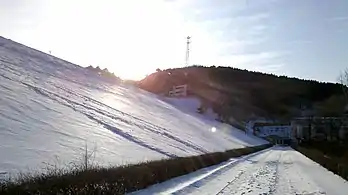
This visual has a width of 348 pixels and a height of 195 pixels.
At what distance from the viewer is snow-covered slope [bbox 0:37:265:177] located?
17.7m

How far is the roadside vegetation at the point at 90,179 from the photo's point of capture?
11336mm

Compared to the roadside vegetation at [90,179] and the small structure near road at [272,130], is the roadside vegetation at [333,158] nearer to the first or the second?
the roadside vegetation at [90,179]

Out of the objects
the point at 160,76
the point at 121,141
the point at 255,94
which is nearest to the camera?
the point at 121,141

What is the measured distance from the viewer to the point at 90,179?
1380cm

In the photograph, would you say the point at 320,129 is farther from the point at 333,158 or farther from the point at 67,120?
the point at 67,120

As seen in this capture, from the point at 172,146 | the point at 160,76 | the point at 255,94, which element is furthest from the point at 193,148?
the point at 255,94

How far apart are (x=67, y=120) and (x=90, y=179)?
11.1 meters

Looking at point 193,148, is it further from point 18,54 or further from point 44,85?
point 18,54

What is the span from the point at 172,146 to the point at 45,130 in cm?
1227

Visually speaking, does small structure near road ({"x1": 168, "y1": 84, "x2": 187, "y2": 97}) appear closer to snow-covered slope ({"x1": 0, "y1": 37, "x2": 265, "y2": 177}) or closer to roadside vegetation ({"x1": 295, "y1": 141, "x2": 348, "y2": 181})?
roadside vegetation ({"x1": 295, "y1": 141, "x2": 348, "y2": 181})

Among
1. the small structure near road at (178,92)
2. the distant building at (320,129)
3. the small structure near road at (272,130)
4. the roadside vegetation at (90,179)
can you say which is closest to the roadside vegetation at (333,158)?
the roadside vegetation at (90,179)

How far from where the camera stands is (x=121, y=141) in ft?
83.4

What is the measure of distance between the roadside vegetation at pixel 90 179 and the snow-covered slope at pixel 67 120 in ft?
3.94

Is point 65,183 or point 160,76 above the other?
point 160,76
